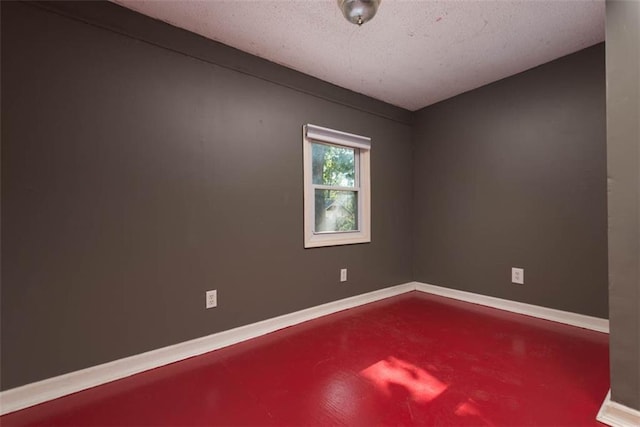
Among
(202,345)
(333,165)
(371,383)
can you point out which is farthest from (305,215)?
(371,383)

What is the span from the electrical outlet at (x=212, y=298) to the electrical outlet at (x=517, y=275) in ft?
9.02

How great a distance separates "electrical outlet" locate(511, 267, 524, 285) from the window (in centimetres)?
143

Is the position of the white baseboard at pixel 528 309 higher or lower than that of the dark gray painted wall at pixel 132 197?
lower

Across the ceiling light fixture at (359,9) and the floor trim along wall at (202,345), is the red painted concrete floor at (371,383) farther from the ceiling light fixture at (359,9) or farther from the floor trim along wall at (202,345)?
the ceiling light fixture at (359,9)

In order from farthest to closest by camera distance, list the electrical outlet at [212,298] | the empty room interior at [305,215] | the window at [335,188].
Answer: the window at [335,188], the electrical outlet at [212,298], the empty room interior at [305,215]

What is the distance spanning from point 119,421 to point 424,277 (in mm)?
3149

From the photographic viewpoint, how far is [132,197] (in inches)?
71.0

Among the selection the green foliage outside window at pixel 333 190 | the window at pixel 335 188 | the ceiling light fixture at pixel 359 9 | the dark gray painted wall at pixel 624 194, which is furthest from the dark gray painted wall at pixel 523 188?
the ceiling light fixture at pixel 359 9

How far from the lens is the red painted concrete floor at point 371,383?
4.47ft

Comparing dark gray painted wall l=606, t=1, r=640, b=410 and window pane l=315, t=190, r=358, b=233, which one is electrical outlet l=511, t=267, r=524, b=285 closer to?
dark gray painted wall l=606, t=1, r=640, b=410

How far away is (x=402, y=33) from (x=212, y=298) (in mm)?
2391

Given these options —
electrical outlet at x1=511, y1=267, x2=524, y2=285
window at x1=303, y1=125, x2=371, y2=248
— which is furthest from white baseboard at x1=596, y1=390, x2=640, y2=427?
window at x1=303, y1=125, x2=371, y2=248

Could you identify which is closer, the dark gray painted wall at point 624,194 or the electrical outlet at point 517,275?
the dark gray painted wall at point 624,194

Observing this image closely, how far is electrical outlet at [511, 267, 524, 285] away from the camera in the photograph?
274 cm
